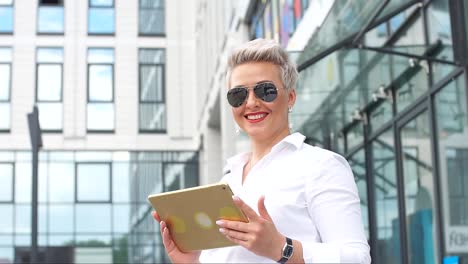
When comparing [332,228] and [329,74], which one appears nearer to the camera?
[332,228]

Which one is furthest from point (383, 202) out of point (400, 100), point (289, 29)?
point (289, 29)

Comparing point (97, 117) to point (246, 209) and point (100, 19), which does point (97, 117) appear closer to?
point (100, 19)

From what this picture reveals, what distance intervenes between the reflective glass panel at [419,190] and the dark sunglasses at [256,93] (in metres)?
8.23

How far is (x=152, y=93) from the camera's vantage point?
32.7 meters

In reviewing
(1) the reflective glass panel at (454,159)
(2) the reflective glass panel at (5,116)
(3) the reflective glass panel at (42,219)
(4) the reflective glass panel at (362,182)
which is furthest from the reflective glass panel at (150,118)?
(1) the reflective glass panel at (454,159)

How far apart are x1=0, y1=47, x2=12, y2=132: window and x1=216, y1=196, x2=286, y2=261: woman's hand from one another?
1229 inches

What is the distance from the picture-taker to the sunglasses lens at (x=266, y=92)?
2.55 m

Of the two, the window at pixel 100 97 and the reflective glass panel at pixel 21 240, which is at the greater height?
the window at pixel 100 97

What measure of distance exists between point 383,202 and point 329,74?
185 centimetres

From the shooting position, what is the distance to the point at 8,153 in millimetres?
32000

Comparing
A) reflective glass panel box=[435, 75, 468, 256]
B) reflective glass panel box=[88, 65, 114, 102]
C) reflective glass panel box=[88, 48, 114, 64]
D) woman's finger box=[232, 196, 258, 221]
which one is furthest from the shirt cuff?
reflective glass panel box=[88, 48, 114, 64]

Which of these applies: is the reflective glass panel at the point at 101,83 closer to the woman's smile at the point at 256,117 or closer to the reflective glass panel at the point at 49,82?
the reflective glass panel at the point at 49,82

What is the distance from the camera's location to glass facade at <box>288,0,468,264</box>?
9953mm

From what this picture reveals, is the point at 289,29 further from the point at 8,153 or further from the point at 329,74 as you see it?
the point at 8,153
